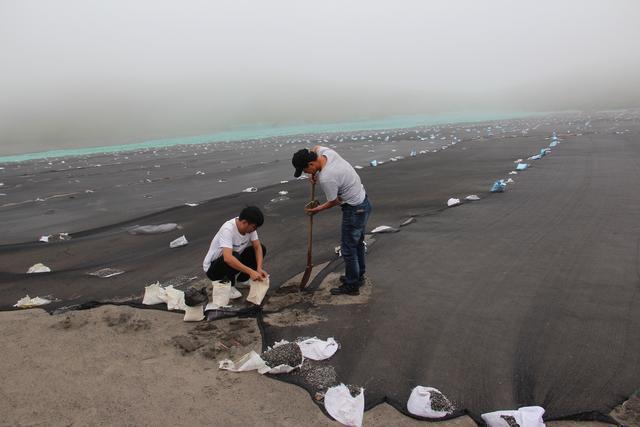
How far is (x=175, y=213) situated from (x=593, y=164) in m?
13.0

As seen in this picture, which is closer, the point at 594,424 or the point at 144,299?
the point at 594,424

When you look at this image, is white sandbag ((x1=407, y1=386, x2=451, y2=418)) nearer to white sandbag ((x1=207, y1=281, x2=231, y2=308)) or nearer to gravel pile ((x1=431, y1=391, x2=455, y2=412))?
gravel pile ((x1=431, y1=391, x2=455, y2=412))

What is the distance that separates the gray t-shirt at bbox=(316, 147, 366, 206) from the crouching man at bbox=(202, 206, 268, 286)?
31.8 inches

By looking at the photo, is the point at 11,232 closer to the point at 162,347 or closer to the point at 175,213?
the point at 175,213

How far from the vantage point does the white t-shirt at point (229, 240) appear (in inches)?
193

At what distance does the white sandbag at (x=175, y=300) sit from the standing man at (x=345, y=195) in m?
→ 1.81

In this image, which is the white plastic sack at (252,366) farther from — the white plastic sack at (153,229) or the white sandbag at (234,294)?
the white plastic sack at (153,229)

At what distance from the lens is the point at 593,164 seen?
1377cm

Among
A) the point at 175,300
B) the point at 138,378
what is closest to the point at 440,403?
the point at 138,378

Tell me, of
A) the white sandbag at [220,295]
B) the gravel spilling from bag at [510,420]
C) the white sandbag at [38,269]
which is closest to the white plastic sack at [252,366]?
the white sandbag at [220,295]

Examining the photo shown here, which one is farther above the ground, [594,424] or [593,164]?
[593,164]

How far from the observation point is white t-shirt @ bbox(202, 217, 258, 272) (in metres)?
4.90

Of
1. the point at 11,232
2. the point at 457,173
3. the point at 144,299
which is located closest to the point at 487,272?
the point at 144,299

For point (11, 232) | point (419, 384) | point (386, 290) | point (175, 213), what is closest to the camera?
point (419, 384)
